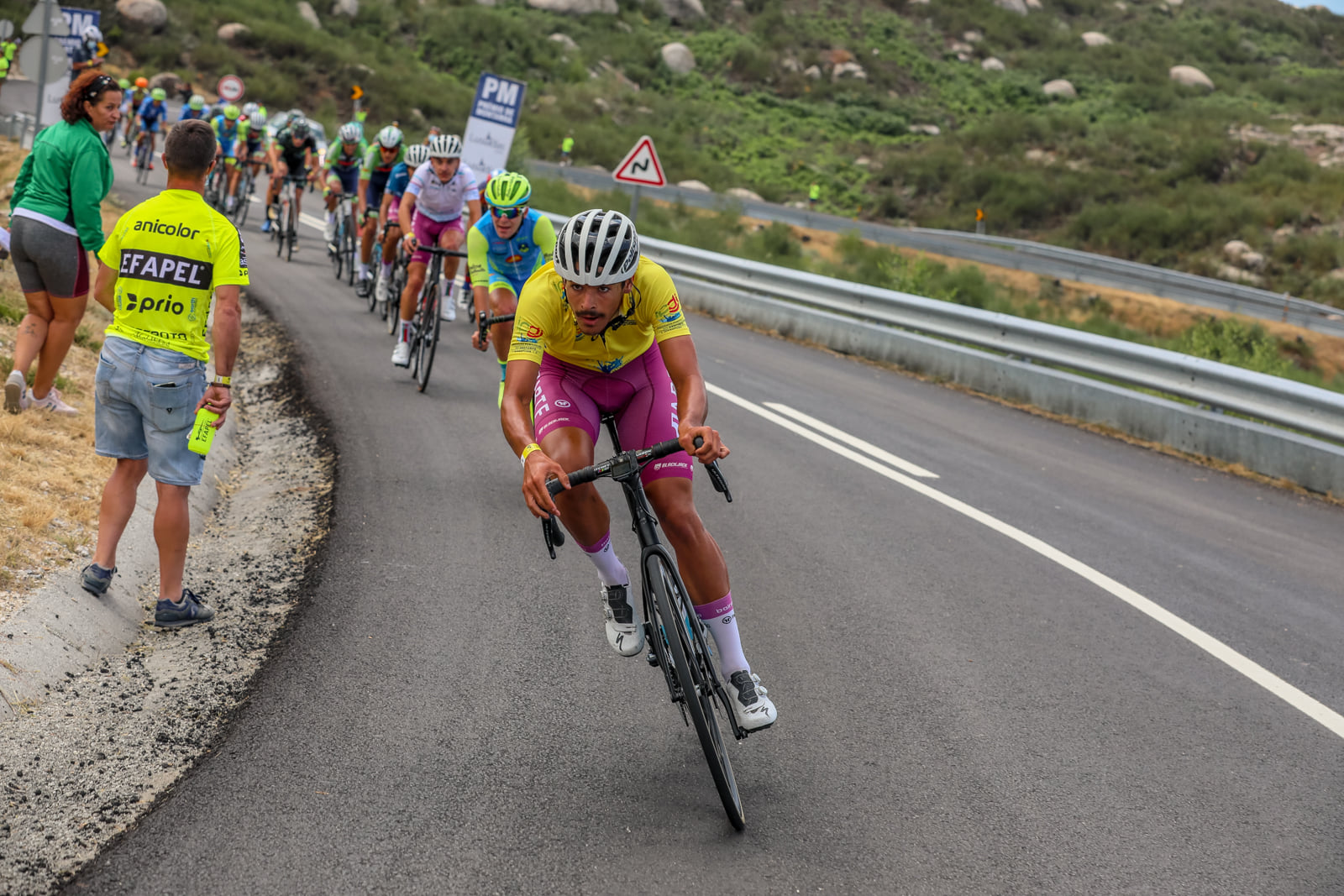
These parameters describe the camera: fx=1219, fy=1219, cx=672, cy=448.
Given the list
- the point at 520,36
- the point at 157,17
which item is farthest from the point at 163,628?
the point at 520,36

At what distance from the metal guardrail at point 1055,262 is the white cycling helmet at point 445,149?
2330 centimetres

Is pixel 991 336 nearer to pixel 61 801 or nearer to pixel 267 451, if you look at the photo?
pixel 267 451

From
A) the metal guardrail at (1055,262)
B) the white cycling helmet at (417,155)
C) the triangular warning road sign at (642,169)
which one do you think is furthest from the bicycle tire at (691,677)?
the metal guardrail at (1055,262)

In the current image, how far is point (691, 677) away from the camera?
421cm

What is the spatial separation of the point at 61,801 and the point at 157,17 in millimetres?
56629

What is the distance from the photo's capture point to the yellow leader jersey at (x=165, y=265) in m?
5.31

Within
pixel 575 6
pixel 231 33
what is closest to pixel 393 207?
pixel 231 33

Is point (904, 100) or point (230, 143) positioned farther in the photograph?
point (904, 100)

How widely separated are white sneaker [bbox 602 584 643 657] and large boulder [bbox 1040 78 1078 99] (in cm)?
7454

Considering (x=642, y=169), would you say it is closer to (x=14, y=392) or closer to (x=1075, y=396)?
(x=1075, y=396)

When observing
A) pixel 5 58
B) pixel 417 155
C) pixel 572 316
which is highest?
pixel 417 155

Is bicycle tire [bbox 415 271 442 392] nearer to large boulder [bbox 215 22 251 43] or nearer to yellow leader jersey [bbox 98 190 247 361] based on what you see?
yellow leader jersey [bbox 98 190 247 361]

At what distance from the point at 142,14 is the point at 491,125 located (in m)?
38.3

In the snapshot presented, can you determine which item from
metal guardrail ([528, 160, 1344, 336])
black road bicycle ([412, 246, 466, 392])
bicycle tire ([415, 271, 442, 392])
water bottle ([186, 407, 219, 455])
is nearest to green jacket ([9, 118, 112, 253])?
water bottle ([186, 407, 219, 455])
